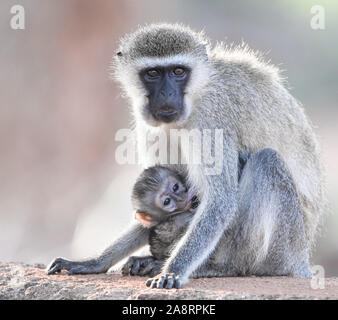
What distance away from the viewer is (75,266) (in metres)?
9.55

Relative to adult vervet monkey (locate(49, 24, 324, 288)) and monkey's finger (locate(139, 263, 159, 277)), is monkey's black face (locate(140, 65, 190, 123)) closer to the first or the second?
adult vervet monkey (locate(49, 24, 324, 288))

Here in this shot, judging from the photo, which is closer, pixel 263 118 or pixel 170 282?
pixel 170 282

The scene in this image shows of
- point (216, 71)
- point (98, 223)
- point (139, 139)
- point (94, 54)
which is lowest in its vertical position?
point (98, 223)

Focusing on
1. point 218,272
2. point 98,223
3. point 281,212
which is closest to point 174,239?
point 218,272

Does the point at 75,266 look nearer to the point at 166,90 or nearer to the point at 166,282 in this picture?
the point at 166,282

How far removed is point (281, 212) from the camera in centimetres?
918

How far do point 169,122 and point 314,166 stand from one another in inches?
95.1

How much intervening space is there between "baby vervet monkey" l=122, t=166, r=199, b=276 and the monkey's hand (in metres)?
0.36

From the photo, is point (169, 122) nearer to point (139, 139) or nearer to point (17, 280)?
point (139, 139)

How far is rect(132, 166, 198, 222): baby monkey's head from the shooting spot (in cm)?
952

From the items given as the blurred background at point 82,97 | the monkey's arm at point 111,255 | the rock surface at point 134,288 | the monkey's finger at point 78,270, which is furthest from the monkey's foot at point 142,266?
the blurred background at point 82,97

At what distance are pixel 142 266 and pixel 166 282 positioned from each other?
55.2 inches

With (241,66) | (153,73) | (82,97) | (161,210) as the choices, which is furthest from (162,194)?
Result: (82,97)

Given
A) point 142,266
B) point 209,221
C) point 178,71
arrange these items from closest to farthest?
point 209,221, point 178,71, point 142,266
